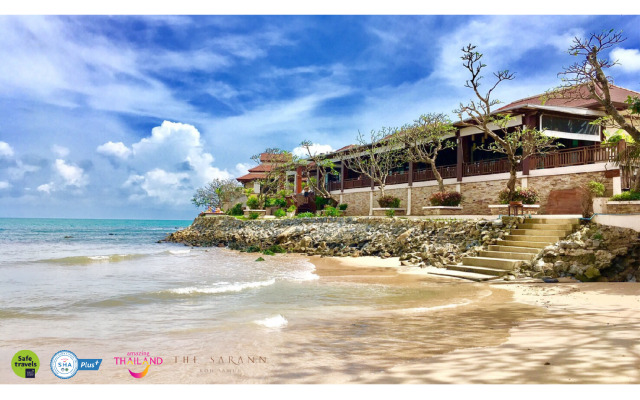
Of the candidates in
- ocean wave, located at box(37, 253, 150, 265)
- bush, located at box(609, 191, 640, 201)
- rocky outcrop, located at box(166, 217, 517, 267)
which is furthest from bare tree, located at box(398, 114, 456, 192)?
ocean wave, located at box(37, 253, 150, 265)

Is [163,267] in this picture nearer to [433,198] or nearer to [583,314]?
[433,198]

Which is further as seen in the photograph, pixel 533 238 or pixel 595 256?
pixel 533 238

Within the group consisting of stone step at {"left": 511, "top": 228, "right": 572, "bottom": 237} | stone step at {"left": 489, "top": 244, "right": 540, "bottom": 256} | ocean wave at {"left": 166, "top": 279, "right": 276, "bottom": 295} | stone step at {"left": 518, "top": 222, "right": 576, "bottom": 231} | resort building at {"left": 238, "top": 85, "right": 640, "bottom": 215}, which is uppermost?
resort building at {"left": 238, "top": 85, "right": 640, "bottom": 215}

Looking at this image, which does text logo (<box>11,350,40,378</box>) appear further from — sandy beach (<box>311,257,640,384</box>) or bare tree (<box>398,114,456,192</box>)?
bare tree (<box>398,114,456,192</box>)

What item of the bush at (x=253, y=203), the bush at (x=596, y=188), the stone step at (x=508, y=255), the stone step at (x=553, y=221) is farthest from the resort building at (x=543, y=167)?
the bush at (x=253, y=203)

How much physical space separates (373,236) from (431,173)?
8114 mm

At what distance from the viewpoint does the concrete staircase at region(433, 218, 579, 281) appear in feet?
38.2

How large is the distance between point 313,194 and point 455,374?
32655 millimetres

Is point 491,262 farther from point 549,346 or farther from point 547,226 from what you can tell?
point 549,346

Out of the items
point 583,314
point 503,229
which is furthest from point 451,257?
point 583,314

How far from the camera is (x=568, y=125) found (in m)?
21.0

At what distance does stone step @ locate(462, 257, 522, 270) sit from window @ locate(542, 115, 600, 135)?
1112cm

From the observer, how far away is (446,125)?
2356cm

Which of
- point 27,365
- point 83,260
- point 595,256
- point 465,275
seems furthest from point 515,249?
point 83,260
